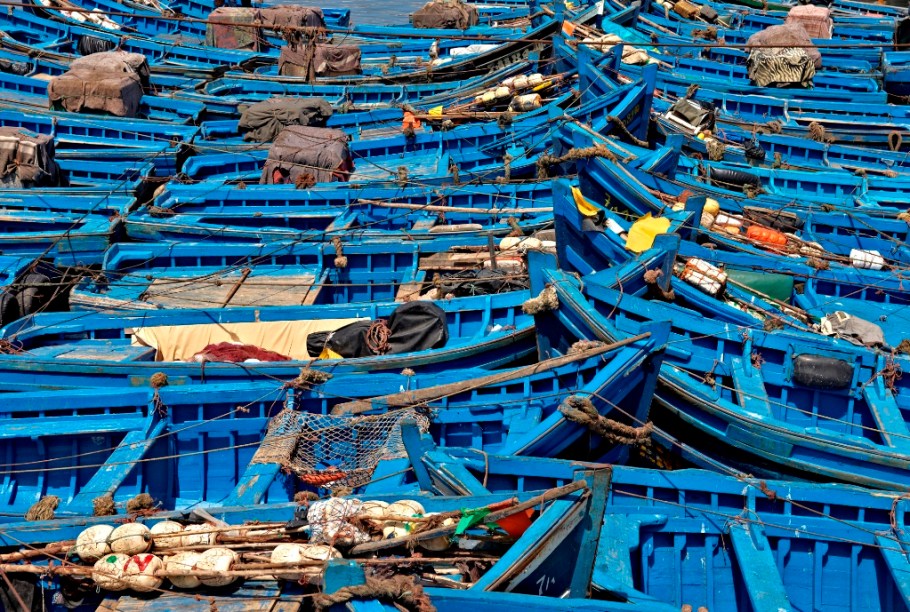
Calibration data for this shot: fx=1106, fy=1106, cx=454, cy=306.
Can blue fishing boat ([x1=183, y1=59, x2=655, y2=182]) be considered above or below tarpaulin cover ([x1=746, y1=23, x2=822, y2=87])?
below

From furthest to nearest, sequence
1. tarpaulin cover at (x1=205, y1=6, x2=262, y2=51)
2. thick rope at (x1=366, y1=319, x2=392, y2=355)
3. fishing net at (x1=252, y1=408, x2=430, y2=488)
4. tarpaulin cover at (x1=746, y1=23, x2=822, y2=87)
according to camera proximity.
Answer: tarpaulin cover at (x1=205, y1=6, x2=262, y2=51) < tarpaulin cover at (x1=746, y1=23, x2=822, y2=87) < thick rope at (x1=366, y1=319, x2=392, y2=355) < fishing net at (x1=252, y1=408, x2=430, y2=488)

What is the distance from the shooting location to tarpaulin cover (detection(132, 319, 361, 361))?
13.0 meters

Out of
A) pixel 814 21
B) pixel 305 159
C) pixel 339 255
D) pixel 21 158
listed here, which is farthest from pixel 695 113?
pixel 21 158

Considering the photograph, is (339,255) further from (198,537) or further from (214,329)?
(198,537)

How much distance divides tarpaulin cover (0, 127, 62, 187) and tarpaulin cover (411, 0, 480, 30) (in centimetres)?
1429

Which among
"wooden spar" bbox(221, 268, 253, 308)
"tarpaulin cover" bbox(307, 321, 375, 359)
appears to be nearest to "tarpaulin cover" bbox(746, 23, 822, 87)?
"wooden spar" bbox(221, 268, 253, 308)

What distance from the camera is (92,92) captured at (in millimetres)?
21328

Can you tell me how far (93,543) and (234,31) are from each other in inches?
852

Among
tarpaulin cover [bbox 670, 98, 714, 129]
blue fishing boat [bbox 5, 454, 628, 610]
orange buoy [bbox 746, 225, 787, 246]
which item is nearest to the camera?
blue fishing boat [bbox 5, 454, 628, 610]

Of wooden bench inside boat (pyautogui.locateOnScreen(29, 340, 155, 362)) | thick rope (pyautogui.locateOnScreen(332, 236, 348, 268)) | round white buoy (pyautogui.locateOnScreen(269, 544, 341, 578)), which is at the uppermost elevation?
thick rope (pyautogui.locateOnScreen(332, 236, 348, 268))

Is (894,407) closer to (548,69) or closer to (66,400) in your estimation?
(66,400)

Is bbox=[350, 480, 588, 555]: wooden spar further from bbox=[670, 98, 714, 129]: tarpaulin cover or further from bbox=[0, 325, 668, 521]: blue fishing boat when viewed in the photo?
bbox=[670, 98, 714, 129]: tarpaulin cover

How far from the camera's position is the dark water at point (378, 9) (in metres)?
38.3

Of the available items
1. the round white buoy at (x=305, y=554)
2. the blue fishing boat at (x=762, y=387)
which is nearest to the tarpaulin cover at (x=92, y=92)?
the blue fishing boat at (x=762, y=387)
